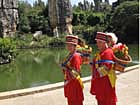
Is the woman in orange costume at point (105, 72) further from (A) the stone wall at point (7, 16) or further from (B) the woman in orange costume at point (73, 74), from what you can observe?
(A) the stone wall at point (7, 16)

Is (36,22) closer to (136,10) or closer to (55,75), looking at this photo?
(136,10)

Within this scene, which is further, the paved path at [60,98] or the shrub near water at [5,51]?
the shrub near water at [5,51]

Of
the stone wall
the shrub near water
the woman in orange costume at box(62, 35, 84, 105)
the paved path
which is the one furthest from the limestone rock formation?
the woman in orange costume at box(62, 35, 84, 105)

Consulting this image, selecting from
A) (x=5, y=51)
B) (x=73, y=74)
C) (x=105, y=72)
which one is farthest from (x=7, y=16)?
(x=105, y=72)

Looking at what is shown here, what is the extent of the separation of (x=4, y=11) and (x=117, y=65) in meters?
25.3

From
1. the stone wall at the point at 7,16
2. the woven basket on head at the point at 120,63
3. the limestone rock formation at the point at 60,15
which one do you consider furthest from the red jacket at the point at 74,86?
the limestone rock formation at the point at 60,15

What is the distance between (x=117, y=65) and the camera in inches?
162

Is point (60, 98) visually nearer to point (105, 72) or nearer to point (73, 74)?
point (73, 74)

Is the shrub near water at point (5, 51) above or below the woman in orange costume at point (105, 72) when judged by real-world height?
below

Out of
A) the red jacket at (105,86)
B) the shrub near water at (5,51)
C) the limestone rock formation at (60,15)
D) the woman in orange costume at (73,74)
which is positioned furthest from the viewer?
the limestone rock formation at (60,15)

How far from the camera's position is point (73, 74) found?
436 cm

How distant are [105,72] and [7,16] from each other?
25390mm

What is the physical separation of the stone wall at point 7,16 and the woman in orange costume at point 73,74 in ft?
80.4

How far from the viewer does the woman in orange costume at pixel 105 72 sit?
160 inches
